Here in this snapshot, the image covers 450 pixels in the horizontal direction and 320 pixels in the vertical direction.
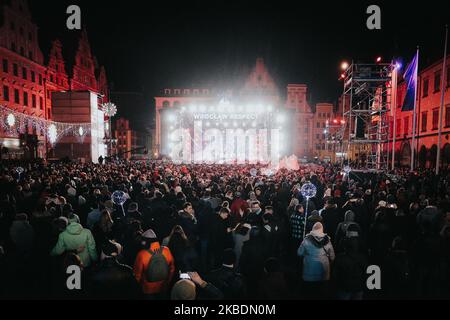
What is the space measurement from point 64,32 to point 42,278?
4401 cm

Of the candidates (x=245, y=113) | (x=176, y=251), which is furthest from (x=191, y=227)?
(x=245, y=113)

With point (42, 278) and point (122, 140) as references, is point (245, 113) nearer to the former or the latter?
point (42, 278)

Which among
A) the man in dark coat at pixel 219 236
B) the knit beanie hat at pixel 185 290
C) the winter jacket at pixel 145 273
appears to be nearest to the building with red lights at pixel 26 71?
the man in dark coat at pixel 219 236

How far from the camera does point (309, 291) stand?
17.9 feet

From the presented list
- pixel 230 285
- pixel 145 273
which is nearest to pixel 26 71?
pixel 145 273

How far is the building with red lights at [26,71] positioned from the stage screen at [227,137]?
14.9 m

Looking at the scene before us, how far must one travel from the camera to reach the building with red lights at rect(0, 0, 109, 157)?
2844cm

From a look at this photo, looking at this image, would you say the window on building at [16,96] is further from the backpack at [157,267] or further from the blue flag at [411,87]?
the blue flag at [411,87]

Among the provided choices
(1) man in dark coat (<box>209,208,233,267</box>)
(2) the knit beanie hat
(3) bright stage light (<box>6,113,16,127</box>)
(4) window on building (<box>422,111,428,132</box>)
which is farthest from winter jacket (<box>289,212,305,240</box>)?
(4) window on building (<box>422,111,428,132</box>)

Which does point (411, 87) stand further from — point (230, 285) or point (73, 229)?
point (73, 229)

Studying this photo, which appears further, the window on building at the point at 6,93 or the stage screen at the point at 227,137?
the stage screen at the point at 227,137

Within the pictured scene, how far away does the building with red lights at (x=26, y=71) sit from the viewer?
93.3ft
